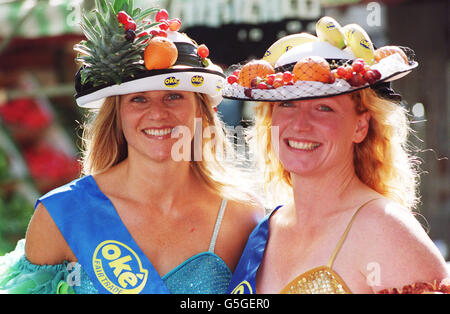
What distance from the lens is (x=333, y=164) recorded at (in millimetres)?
2447

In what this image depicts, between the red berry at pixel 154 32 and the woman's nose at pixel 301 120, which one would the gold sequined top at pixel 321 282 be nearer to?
the woman's nose at pixel 301 120

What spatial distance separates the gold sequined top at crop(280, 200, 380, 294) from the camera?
2217 millimetres

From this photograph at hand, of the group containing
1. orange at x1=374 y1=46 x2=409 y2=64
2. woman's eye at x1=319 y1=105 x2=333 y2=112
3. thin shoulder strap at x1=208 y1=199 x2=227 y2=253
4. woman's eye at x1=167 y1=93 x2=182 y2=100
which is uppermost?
orange at x1=374 y1=46 x2=409 y2=64

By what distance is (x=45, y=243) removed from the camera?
2791 millimetres

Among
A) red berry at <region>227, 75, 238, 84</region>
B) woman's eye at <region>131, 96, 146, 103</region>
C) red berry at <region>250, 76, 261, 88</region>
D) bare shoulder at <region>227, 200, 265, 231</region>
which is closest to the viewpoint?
red berry at <region>250, 76, 261, 88</region>

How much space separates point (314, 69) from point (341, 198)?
568 millimetres

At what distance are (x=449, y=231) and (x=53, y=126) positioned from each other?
519 centimetres

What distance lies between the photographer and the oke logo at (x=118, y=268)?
2707 mm

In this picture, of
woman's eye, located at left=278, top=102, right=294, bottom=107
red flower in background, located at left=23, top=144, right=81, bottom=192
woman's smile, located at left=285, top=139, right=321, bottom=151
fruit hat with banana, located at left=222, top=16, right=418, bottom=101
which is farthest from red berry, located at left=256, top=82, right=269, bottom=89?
red flower in background, located at left=23, top=144, right=81, bottom=192

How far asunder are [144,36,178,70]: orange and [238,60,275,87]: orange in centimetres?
38

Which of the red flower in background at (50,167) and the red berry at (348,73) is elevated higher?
the red berry at (348,73)

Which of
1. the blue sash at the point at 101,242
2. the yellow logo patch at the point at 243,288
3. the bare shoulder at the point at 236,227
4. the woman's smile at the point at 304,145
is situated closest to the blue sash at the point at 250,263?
the yellow logo patch at the point at 243,288

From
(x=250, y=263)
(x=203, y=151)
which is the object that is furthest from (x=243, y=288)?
(x=203, y=151)

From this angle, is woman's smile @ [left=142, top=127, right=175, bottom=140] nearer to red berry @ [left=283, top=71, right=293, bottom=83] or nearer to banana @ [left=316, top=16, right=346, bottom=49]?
red berry @ [left=283, top=71, right=293, bottom=83]
